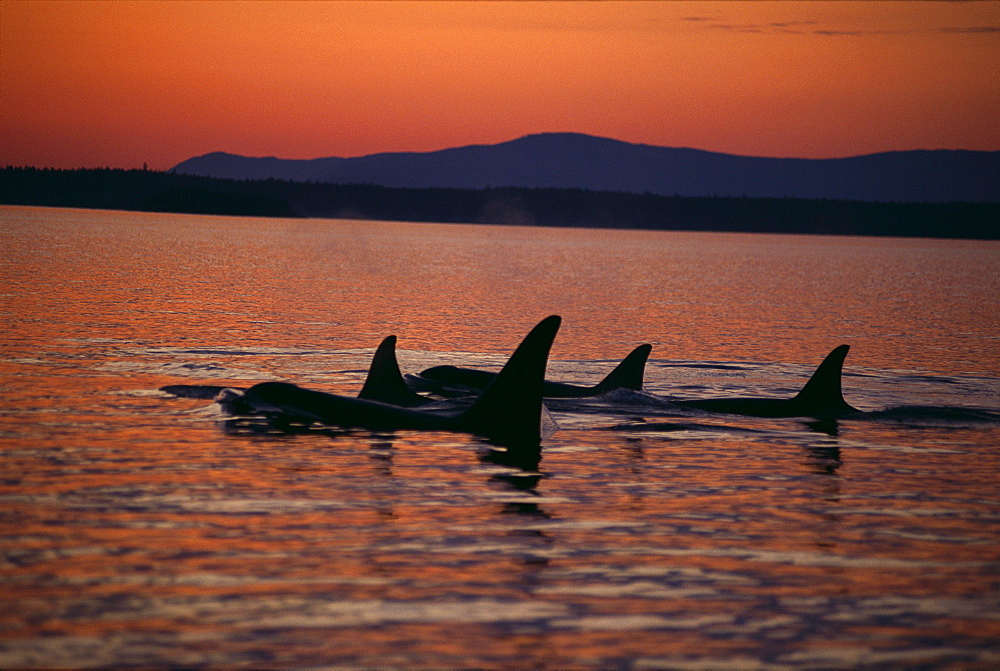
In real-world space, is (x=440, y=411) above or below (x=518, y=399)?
below

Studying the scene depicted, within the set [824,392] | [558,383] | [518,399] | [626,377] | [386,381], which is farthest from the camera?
[558,383]

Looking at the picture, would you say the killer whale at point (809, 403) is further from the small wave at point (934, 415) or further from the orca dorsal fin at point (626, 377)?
the orca dorsal fin at point (626, 377)

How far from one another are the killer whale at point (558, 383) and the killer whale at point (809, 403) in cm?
123

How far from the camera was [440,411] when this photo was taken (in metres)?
20.1

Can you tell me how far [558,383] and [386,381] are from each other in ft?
16.4

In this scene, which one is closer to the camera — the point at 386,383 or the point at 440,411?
the point at 440,411

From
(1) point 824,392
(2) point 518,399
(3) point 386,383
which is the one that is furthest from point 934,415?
(3) point 386,383

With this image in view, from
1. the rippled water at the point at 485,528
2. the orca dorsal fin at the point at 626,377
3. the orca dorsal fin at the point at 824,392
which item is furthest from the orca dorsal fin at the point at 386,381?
the orca dorsal fin at the point at 824,392

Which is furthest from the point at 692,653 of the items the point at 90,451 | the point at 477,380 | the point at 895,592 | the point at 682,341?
the point at 682,341

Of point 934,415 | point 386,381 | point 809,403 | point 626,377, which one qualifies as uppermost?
point 386,381

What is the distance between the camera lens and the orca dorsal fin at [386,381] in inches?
858

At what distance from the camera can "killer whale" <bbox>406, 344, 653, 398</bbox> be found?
81.0 feet

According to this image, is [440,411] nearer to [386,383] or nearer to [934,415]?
[386,383]

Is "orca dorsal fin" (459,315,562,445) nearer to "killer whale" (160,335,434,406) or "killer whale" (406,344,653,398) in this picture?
"killer whale" (160,335,434,406)
